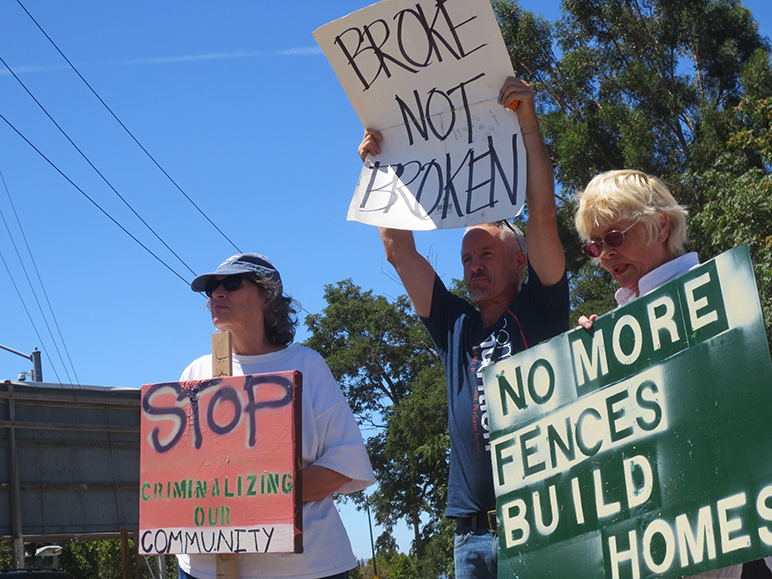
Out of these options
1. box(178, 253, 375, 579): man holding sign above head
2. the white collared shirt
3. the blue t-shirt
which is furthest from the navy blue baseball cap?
the white collared shirt

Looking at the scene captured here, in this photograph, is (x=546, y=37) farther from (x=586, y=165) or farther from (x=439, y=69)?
(x=439, y=69)

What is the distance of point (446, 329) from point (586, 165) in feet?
47.8

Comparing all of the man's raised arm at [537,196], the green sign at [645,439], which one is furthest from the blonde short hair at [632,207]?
the man's raised arm at [537,196]

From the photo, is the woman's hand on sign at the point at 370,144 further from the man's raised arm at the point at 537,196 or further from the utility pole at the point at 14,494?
the utility pole at the point at 14,494

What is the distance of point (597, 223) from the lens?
1948 millimetres

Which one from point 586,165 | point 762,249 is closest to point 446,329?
point 762,249

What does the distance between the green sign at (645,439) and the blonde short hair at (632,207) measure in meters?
0.28

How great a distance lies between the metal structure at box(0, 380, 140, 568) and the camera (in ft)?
36.7

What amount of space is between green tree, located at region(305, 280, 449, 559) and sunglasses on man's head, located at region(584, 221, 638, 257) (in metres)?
16.2

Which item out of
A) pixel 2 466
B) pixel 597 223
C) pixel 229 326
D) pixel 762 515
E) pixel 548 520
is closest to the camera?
pixel 762 515

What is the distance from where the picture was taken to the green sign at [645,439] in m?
1.50

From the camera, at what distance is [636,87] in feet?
56.5

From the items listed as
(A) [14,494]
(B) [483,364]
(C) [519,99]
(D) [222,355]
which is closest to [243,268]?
(D) [222,355]

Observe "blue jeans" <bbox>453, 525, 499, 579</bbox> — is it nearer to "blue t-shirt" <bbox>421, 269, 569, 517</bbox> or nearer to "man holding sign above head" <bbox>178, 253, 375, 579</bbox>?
"blue t-shirt" <bbox>421, 269, 569, 517</bbox>
